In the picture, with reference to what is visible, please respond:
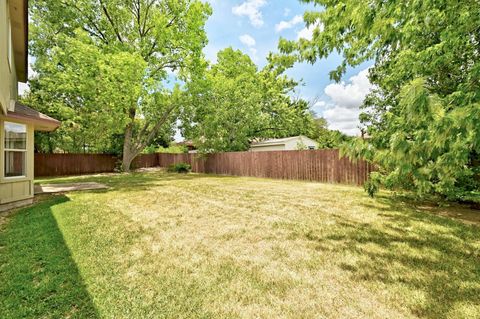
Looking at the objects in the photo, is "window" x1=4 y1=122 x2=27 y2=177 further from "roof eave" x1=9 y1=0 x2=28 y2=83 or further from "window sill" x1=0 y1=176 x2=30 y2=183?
"roof eave" x1=9 y1=0 x2=28 y2=83

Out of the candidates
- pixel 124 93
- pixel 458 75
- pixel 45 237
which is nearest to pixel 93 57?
pixel 124 93

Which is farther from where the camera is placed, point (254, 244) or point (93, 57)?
point (93, 57)

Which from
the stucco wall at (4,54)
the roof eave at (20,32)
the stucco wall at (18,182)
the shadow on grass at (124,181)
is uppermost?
the roof eave at (20,32)

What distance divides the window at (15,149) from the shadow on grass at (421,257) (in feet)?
26.1

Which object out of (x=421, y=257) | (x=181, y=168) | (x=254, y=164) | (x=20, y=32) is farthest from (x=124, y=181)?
(x=421, y=257)

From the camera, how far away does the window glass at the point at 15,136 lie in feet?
20.1

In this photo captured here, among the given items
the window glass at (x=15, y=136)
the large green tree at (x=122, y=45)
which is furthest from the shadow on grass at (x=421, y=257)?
the large green tree at (x=122, y=45)

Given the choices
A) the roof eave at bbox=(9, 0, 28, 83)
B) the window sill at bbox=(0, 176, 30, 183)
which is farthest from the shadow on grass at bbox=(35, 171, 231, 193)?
the roof eave at bbox=(9, 0, 28, 83)

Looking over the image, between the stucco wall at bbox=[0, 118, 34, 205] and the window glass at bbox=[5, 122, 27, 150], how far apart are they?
118 mm

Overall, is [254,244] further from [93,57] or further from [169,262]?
[93,57]

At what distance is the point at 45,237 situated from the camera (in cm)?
403

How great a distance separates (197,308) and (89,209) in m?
5.22

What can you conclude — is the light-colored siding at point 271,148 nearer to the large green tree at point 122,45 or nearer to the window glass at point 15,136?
the large green tree at point 122,45

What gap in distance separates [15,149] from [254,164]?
11126 millimetres
